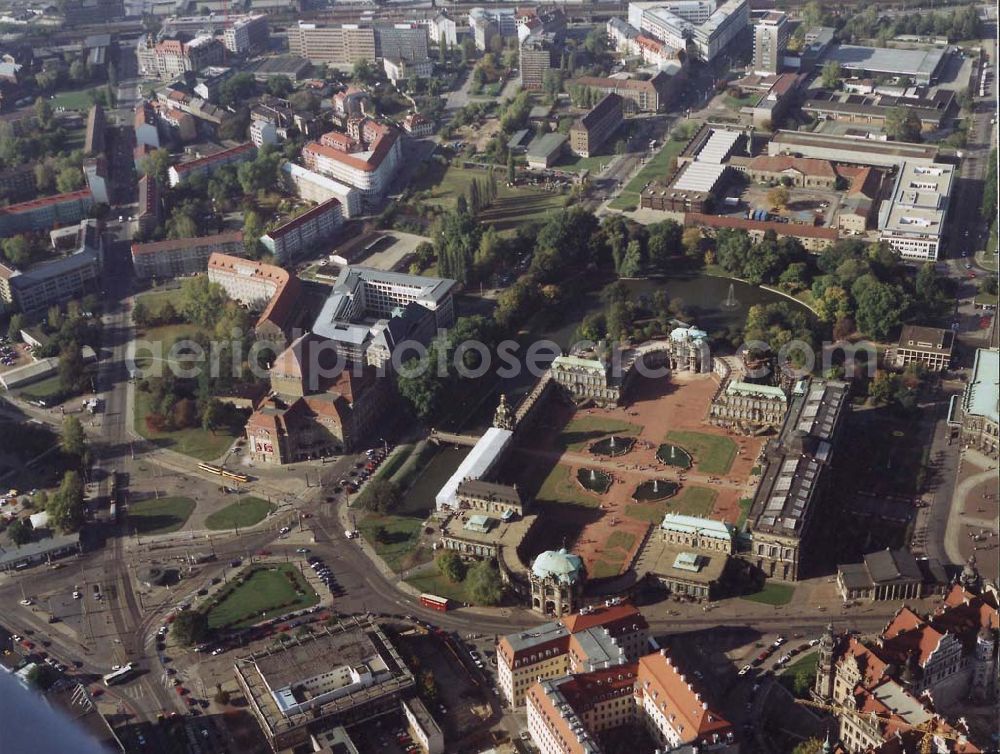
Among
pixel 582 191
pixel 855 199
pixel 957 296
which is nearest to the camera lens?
pixel 957 296

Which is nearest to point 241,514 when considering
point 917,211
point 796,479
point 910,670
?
point 796,479

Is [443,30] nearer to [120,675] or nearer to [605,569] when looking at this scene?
[605,569]

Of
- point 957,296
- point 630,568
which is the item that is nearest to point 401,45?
point 957,296

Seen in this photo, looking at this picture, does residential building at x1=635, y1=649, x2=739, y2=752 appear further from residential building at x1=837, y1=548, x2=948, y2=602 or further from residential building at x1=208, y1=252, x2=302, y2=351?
residential building at x1=208, y1=252, x2=302, y2=351

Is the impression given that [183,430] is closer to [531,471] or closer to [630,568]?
[531,471]

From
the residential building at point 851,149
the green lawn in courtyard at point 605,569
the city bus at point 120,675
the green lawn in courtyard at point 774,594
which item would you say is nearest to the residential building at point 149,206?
the city bus at point 120,675

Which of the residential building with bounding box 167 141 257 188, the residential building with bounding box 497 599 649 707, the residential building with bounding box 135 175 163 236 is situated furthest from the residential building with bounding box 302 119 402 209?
the residential building with bounding box 497 599 649 707
